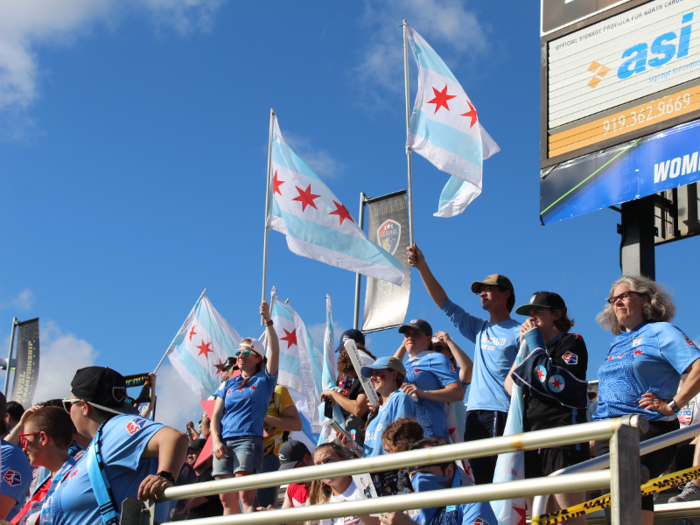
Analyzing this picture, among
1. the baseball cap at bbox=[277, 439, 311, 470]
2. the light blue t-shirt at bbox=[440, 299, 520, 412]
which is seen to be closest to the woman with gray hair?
the light blue t-shirt at bbox=[440, 299, 520, 412]

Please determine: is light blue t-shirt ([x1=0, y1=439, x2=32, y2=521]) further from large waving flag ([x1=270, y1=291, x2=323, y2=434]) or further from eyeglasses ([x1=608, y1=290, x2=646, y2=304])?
large waving flag ([x1=270, y1=291, x2=323, y2=434])

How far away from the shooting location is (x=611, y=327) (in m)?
4.74

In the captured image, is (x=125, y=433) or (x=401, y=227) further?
(x=401, y=227)

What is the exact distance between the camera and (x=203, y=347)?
13352 mm

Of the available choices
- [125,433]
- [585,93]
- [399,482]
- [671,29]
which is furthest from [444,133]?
[125,433]

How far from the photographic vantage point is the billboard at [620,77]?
7.86 m

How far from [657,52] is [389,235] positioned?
5.50m

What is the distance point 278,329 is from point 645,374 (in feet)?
28.3

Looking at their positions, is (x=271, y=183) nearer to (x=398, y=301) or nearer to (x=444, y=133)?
(x=444, y=133)

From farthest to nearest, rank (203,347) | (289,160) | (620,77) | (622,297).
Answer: (203,347), (289,160), (620,77), (622,297)

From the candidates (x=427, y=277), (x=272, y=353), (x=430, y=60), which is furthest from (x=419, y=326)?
(x=430, y=60)

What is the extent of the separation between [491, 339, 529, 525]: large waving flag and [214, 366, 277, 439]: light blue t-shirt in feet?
9.51

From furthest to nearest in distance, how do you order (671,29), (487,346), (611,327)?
1. (671,29)
2. (487,346)
3. (611,327)

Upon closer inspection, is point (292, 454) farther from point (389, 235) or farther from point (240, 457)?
point (389, 235)
